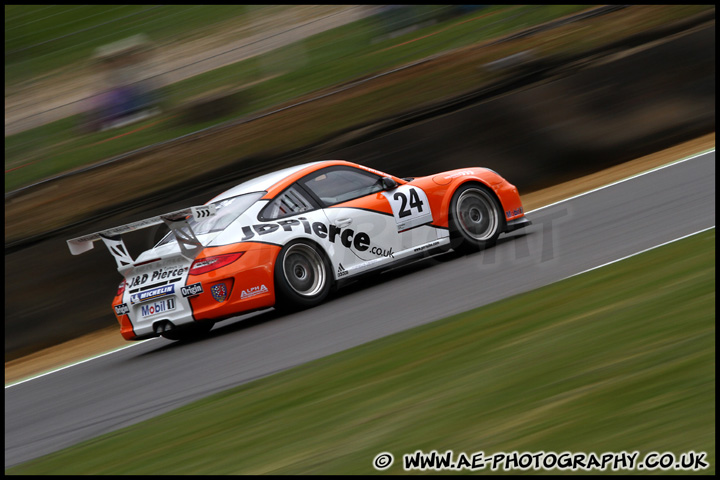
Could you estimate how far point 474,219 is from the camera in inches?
400

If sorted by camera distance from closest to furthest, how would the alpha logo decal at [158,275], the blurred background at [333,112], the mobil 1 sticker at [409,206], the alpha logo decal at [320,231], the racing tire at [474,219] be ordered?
the alpha logo decal at [158,275]
the alpha logo decal at [320,231]
the mobil 1 sticker at [409,206]
the racing tire at [474,219]
the blurred background at [333,112]

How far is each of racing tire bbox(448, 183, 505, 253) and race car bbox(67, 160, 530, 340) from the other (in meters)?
0.01

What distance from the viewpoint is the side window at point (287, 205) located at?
29.3 ft

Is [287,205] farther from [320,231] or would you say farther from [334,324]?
[334,324]

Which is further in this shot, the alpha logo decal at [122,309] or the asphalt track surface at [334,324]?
the alpha logo decal at [122,309]

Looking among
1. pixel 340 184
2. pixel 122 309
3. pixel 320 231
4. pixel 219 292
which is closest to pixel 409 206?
pixel 340 184

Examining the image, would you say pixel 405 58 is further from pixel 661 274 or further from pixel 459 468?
pixel 459 468

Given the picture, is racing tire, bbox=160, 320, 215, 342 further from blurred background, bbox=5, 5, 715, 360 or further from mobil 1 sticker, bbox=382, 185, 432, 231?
blurred background, bbox=5, 5, 715, 360

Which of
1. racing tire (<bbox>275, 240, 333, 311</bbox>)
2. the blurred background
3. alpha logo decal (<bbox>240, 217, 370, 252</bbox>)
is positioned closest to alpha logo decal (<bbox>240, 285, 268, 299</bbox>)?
racing tire (<bbox>275, 240, 333, 311</bbox>)

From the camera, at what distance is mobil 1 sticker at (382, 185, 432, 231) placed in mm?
9633

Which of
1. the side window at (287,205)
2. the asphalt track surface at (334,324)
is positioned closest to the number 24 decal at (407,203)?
the asphalt track surface at (334,324)

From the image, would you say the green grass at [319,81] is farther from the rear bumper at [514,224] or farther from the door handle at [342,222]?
the door handle at [342,222]

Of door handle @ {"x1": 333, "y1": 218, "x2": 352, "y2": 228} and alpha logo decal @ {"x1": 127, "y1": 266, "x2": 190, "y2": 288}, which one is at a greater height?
door handle @ {"x1": 333, "y1": 218, "x2": 352, "y2": 228}

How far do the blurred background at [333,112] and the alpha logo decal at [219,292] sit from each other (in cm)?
356
